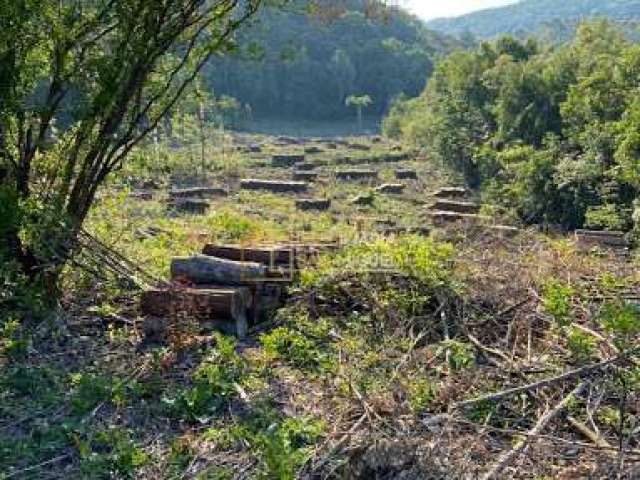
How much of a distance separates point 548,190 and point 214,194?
33.5 ft

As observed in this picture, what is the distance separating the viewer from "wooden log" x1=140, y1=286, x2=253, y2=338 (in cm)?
→ 557

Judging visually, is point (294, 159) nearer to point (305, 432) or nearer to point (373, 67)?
point (305, 432)

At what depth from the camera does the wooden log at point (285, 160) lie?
36156 mm

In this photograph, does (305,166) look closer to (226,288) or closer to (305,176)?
(305,176)

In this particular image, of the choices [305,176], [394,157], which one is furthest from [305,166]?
[394,157]

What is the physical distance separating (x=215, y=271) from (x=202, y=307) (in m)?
0.44

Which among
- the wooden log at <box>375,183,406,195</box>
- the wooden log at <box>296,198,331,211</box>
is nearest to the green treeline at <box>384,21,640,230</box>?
the wooden log at <box>375,183,406,195</box>

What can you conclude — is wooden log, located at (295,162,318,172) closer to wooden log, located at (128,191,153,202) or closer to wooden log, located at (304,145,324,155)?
wooden log, located at (304,145,324,155)

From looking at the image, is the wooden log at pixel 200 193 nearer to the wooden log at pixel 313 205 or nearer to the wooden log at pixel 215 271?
the wooden log at pixel 313 205

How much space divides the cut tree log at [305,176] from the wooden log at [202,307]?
2434cm

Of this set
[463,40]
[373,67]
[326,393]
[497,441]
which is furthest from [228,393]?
[463,40]

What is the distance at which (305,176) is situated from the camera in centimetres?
3080

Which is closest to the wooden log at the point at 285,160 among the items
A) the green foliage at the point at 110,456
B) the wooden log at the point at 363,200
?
the wooden log at the point at 363,200

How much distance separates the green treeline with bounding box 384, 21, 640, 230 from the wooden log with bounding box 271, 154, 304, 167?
6.35m
